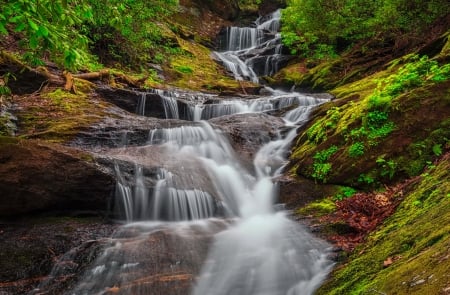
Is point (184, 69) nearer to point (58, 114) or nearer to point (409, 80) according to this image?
point (58, 114)

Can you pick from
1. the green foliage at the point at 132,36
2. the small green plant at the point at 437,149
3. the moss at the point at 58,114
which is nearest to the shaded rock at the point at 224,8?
the green foliage at the point at 132,36

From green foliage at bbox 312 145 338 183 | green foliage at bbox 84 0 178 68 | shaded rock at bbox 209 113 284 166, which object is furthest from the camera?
green foliage at bbox 84 0 178 68

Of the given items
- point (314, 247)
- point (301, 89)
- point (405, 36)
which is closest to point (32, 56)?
point (314, 247)

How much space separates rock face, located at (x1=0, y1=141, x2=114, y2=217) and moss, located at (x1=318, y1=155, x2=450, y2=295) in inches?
164

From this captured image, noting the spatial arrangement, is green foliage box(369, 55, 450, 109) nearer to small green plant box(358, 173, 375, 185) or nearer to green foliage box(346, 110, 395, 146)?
green foliage box(346, 110, 395, 146)

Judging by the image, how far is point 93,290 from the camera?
452cm

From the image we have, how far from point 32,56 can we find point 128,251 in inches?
143

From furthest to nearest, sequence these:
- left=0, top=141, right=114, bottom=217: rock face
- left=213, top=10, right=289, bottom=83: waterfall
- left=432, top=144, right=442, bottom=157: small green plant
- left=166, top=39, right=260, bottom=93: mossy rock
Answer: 1. left=213, top=10, right=289, bottom=83: waterfall
2. left=166, top=39, right=260, bottom=93: mossy rock
3. left=0, top=141, right=114, bottom=217: rock face
4. left=432, top=144, right=442, bottom=157: small green plant

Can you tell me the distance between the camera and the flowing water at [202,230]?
4.61 metres

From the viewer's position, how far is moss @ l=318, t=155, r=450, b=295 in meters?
2.58

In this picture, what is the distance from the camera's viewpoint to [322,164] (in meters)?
6.96

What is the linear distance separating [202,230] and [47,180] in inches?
105

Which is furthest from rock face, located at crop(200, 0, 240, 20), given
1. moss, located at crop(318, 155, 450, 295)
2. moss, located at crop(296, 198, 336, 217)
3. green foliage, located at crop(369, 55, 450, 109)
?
moss, located at crop(318, 155, 450, 295)

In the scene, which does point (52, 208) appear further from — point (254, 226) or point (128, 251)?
point (254, 226)
